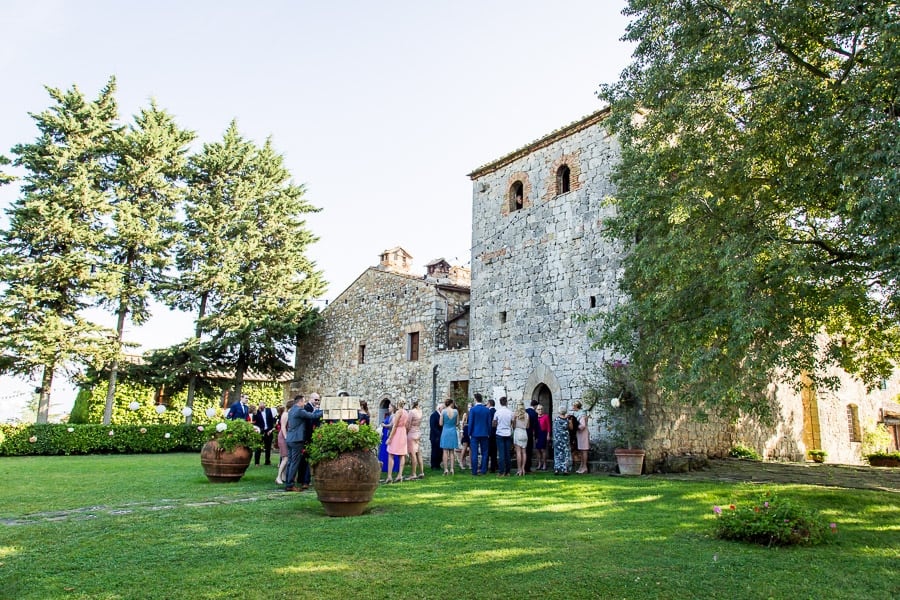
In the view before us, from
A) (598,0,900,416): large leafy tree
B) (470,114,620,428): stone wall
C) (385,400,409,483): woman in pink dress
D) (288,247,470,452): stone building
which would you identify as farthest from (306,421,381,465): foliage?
(288,247,470,452): stone building

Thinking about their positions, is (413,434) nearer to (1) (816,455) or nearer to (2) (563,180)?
(2) (563,180)

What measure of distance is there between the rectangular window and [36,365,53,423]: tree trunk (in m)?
11.9

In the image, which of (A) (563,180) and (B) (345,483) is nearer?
(B) (345,483)

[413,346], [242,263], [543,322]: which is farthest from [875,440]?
[242,263]

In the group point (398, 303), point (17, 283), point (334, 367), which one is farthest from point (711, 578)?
point (17, 283)

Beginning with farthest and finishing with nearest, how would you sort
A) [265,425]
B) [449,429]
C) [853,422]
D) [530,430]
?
[853,422] → [265,425] → [530,430] → [449,429]

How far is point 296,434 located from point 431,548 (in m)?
4.30

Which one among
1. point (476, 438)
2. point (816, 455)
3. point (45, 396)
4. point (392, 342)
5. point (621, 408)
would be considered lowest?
point (816, 455)

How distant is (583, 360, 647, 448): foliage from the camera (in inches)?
480

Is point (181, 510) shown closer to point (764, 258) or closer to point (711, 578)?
point (711, 578)

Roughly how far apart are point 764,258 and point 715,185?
1.51 metres

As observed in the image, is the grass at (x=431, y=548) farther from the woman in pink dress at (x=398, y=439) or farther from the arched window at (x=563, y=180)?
the arched window at (x=563, y=180)

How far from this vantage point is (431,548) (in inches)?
218

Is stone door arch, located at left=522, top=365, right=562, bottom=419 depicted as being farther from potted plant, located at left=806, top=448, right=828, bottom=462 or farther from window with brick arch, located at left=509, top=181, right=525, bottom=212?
potted plant, located at left=806, top=448, right=828, bottom=462
